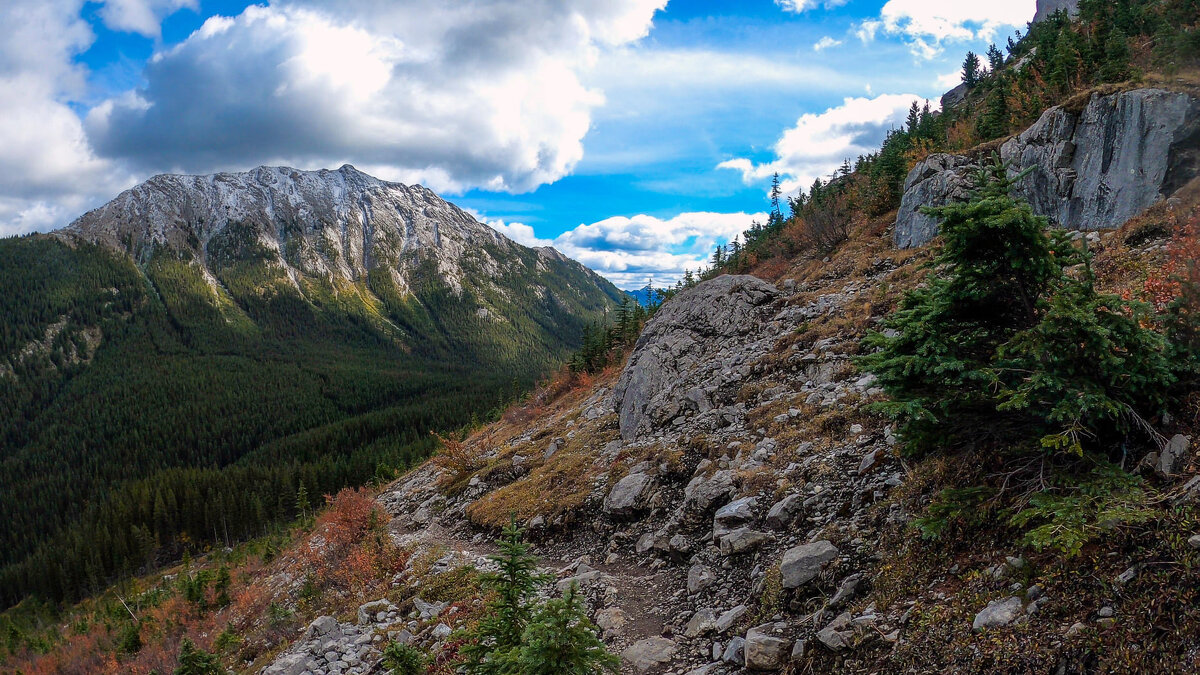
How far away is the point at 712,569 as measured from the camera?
9688 millimetres

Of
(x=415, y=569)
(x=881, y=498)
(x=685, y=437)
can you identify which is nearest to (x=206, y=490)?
(x=415, y=569)

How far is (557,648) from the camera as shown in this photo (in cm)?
558

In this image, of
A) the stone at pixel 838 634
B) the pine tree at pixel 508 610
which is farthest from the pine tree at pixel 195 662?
the stone at pixel 838 634

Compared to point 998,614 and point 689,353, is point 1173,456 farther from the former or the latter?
point 689,353

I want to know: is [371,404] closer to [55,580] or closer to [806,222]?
[55,580]

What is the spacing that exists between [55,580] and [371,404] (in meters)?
104

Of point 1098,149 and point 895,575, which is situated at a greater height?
point 1098,149

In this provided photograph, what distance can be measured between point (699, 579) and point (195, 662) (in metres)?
14.7

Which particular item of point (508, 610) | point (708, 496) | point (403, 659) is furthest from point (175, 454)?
point (508, 610)

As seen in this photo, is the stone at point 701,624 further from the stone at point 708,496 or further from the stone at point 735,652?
the stone at point 708,496

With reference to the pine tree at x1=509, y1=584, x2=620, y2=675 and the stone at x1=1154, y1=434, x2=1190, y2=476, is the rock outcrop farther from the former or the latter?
the pine tree at x1=509, y1=584, x2=620, y2=675

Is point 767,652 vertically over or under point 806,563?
under

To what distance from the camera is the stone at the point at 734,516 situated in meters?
10.2

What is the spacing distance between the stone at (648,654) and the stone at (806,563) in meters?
2.23
